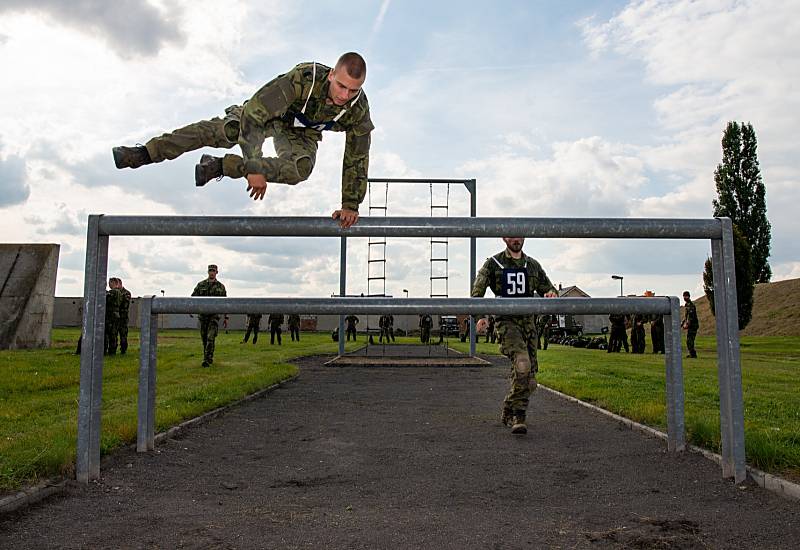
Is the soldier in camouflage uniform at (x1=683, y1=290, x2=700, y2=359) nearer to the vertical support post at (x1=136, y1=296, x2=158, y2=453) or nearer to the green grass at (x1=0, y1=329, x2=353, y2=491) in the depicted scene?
the green grass at (x1=0, y1=329, x2=353, y2=491)

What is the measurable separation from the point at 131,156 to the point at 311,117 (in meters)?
1.24

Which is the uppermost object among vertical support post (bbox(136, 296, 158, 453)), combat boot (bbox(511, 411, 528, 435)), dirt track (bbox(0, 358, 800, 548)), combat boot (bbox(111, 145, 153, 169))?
combat boot (bbox(111, 145, 153, 169))

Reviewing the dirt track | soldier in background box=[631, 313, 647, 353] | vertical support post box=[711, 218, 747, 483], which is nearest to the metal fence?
vertical support post box=[711, 218, 747, 483]

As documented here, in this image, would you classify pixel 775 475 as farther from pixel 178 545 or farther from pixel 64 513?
pixel 64 513

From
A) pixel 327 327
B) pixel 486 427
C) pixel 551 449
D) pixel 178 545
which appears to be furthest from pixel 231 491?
pixel 327 327

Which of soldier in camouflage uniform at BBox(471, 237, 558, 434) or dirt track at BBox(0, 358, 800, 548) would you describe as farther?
soldier in camouflage uniform at BBox(471, 237, 558, 434)

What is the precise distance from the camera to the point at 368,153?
4.32 metres

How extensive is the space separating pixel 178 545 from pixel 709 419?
4867 millimetres

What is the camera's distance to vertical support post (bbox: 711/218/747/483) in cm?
417

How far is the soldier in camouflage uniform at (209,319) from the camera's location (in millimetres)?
13297

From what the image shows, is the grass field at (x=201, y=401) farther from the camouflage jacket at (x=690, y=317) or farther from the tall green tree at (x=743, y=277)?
the tall green tree at (x=743, y=277)

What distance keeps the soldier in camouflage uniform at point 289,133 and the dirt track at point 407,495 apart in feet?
5.64

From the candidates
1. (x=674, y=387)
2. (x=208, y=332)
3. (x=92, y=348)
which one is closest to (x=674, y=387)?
Result: (x=674, y=387)

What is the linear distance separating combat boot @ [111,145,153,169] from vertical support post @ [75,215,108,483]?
1.31ft
